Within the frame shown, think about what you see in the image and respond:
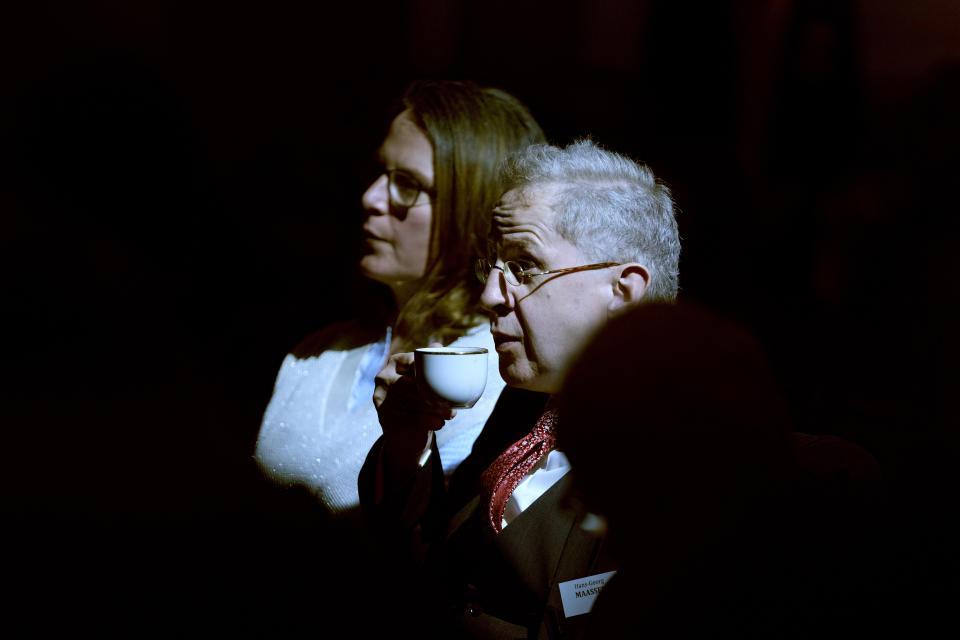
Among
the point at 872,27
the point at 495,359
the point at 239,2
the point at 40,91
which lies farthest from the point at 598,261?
the point at 40,91

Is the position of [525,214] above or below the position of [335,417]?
above

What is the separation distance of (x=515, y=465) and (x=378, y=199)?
0.83 metres

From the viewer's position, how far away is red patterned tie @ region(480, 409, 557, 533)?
1411 mm

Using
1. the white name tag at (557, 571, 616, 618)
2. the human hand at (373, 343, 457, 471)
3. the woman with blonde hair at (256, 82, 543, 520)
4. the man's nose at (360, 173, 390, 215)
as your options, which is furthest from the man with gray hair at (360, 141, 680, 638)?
the man's nose at (360, 173, 390, 215)

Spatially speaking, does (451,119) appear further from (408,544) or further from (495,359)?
(408,544)

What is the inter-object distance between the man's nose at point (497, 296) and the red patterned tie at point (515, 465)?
0.22 meters

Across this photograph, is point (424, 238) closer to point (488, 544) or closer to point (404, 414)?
point (404, 414)

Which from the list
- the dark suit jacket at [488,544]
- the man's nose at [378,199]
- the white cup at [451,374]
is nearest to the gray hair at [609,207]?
the white cup at [451,374]

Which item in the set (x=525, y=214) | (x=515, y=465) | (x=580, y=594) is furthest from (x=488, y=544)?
(x=525, y=214)

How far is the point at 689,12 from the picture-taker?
1859mm

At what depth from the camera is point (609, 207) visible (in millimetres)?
1376

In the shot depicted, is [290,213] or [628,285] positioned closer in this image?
[628,285]

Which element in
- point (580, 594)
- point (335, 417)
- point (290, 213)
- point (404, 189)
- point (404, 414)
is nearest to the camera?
point (580, 594)

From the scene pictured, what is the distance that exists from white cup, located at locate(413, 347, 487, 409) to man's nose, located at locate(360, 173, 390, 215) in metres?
0.62
